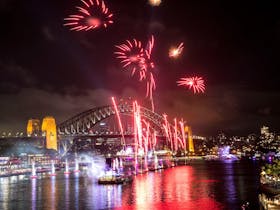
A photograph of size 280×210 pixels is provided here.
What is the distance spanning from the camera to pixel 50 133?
9144 centimetres

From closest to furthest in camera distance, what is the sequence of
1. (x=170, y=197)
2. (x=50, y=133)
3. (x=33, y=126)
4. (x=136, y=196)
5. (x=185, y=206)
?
(x=185, y=206) → (x=170, y=197) → (x=136, y=196) → (x=50, y=133) → (x=33, y=126)

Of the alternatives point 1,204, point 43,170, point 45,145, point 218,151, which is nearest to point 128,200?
point 1,204

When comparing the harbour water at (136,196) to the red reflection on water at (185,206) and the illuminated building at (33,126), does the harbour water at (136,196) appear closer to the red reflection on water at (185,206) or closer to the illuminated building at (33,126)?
the red reflection on water at (185,206)

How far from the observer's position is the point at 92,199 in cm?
3438

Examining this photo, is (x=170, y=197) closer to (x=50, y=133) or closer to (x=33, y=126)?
(x=50, y=133)

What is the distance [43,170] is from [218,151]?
312 ft

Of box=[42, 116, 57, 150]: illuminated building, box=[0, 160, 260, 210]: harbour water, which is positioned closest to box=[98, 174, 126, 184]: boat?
box=[0, 160, 260, 210]: harbour water

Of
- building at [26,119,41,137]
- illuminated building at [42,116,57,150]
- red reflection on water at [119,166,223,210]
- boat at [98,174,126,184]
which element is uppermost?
building at [26,119,41,137]

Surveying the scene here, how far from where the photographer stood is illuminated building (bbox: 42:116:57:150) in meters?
90.9

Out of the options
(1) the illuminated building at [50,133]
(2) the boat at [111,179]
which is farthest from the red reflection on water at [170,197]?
(1) the illuminated building at [50,133]

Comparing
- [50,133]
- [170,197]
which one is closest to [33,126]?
[50,133]

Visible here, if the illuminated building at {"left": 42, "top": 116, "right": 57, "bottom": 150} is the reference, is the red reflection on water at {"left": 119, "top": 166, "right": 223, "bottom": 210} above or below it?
below

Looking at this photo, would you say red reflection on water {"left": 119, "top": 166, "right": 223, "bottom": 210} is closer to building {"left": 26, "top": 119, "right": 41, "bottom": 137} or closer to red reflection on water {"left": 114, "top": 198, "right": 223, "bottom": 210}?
red reflection on water {"left": 114, "top": 198, "right": 223, "bottom": 210}

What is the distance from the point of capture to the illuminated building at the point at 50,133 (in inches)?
3580
